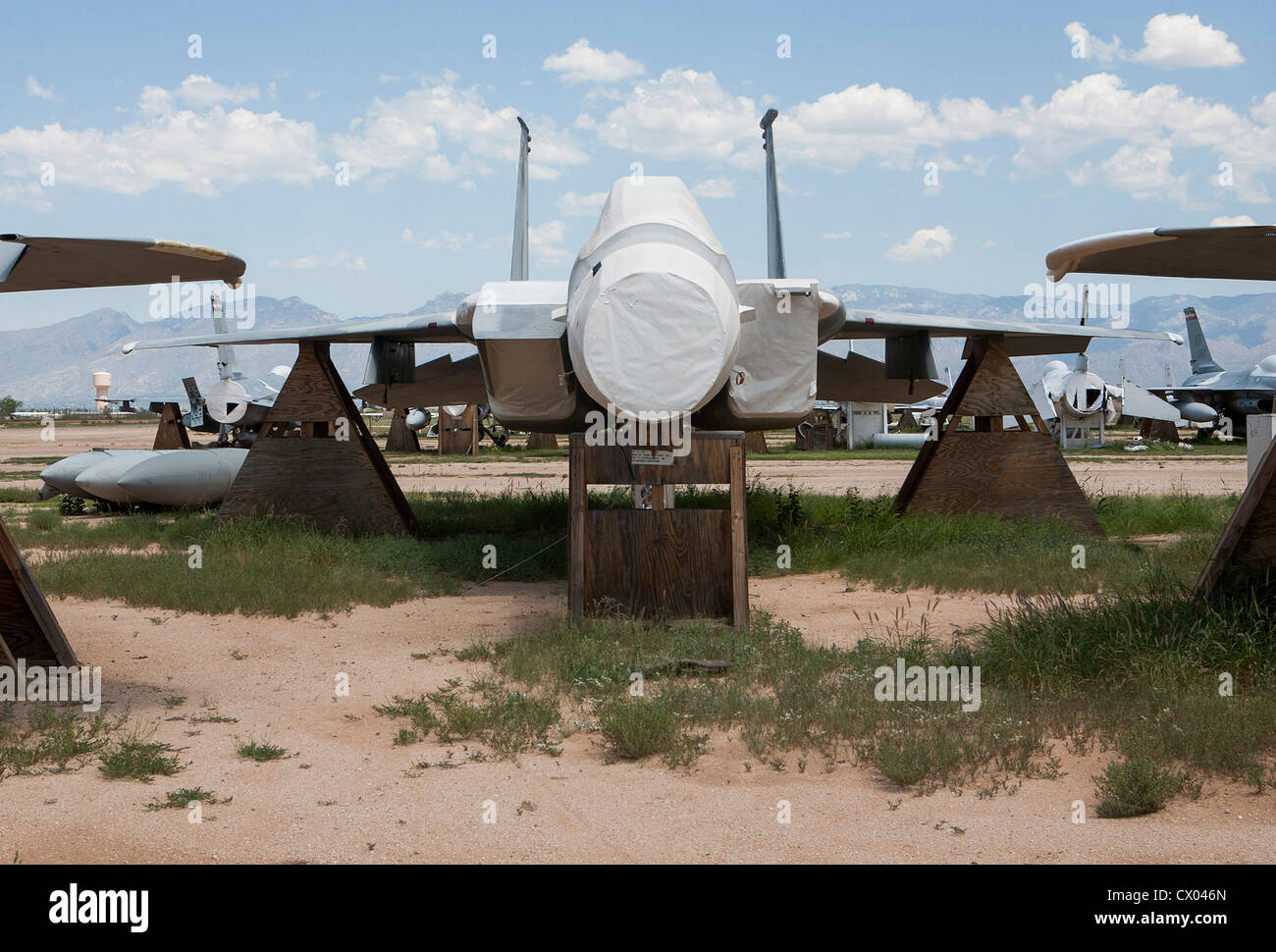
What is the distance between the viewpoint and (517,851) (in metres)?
4.06

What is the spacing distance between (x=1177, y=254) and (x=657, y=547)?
13.9 ft

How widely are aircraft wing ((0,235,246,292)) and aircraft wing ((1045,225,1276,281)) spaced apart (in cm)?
530

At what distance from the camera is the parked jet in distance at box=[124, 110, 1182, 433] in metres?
6.89

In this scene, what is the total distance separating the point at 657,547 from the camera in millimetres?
8336

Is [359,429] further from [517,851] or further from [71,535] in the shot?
[517,851]

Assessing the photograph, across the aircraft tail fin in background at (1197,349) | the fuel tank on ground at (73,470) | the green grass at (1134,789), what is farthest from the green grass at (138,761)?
the aircraft tail fin in background at (1197,349)

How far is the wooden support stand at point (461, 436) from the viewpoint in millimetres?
42062

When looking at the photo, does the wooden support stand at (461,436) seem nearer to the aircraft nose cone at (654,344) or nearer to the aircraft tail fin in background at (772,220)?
the aircraft tail fin in background at (772,220)

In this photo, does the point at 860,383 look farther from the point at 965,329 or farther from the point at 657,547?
the point at 657,547

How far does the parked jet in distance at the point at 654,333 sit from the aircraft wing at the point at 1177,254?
7.49 ft

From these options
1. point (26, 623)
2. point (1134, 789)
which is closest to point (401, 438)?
point (26, 623)

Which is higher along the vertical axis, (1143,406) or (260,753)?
(1143,406)

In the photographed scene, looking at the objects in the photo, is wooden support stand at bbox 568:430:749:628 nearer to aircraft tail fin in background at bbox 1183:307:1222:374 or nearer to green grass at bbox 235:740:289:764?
green grass at bbox 235:740:289:764
